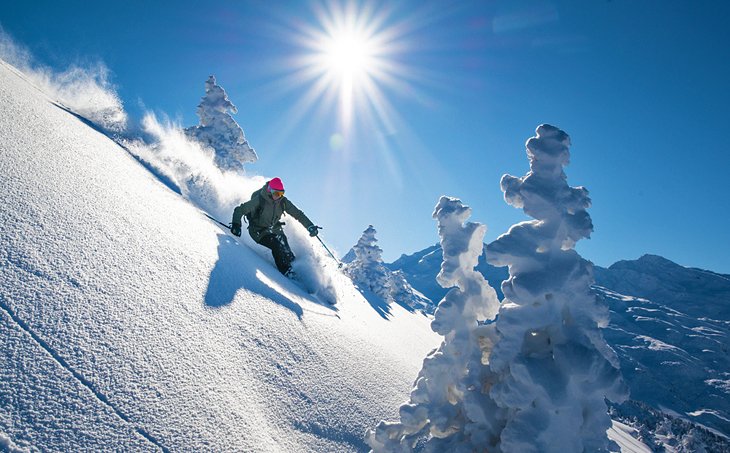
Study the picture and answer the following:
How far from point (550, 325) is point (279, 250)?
6.21 metres

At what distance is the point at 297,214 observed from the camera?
28.2 ft

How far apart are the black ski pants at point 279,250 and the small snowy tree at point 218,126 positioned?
2257cm

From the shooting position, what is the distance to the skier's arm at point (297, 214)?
27.9ft

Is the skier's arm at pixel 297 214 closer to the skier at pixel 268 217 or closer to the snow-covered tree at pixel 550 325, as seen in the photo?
the skier at pixel 268 217

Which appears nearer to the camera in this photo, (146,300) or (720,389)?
(146,300)

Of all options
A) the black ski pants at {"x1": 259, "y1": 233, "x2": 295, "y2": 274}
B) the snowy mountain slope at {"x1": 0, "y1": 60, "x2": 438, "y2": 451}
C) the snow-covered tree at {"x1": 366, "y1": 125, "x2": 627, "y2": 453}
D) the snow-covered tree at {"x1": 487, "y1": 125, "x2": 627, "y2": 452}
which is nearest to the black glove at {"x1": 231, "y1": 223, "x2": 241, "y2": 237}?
the black ski pants at {"x1": 259, "y1": 233, "x2": 295, "y2": 274}

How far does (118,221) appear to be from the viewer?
11.8 feet

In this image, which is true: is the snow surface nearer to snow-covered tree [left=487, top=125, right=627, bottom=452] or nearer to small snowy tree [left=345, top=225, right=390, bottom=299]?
snow-covered tree [left=487, top=125, right=627, bottom=452]

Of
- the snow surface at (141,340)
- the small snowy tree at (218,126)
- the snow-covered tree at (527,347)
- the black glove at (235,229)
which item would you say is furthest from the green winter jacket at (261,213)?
the small snowy tree at (218,126)

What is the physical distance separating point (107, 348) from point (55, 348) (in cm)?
25

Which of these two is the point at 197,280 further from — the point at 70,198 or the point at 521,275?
the point at 521,275

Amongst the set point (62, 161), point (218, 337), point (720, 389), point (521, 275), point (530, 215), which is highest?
point (720, 389)

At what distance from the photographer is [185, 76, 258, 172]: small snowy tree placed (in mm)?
28017

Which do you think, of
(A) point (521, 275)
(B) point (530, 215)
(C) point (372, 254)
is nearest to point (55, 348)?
(A) point (521, 275)
